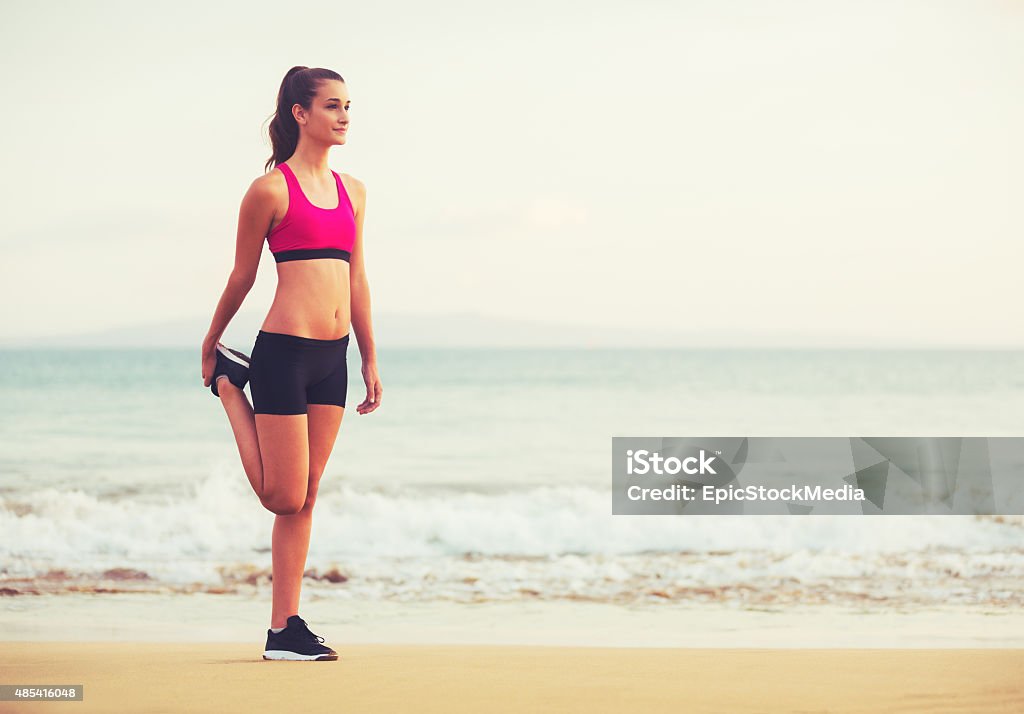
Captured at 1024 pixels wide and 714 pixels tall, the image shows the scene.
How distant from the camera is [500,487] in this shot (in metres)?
8.71

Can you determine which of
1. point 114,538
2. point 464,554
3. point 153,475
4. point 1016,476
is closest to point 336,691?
point 464,554

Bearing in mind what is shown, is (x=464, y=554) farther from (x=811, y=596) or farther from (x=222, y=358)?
(x=222, y=358)

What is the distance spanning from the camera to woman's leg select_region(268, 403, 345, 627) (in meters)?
2.93

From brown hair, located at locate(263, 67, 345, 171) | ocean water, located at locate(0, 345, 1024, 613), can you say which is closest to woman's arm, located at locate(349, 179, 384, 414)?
brown hair, located at locate(263, 67, 345, 171)

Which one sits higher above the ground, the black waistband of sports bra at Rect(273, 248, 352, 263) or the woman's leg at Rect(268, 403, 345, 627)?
the black waistband of sports bra at Rect(273, 248, 352, 263)

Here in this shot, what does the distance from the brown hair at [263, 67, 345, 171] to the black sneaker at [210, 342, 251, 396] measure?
490mm

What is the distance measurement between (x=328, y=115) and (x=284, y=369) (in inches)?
26.3

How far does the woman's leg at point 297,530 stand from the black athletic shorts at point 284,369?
0.08 metres

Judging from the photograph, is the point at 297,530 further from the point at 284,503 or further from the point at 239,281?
the point at 239,281

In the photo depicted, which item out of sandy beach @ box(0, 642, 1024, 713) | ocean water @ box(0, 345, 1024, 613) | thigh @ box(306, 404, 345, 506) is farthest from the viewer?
ocean water @ box(0, 345, 1024, 613)

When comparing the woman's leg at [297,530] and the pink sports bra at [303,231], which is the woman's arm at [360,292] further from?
the woman's leg at [297,530]

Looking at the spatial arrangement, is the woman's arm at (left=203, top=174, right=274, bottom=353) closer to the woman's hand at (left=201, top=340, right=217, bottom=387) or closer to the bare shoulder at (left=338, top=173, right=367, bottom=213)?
the woman's hand at (left=201, top=340, right=217, bottom=387)

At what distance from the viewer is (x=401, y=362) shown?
544 inches

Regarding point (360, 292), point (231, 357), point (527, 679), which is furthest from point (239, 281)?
point (527, 679)
